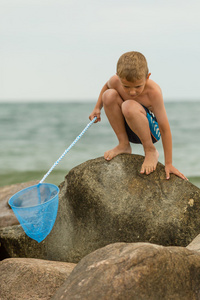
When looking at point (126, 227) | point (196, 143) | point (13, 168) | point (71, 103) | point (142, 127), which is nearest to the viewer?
point (126, 227)

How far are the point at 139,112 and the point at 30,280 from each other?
1686mm

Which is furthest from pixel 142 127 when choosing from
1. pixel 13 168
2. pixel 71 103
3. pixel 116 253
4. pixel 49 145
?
pixel 71 103

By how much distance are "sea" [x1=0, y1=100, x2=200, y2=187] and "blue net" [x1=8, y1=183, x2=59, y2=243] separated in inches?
180

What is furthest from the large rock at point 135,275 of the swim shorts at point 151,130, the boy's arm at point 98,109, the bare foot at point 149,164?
the boy's arm at point 98,109

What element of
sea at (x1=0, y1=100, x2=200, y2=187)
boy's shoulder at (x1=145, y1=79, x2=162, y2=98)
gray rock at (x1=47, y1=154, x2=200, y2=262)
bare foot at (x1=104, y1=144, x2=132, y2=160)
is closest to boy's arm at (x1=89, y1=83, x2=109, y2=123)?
bare foot at (x1=104, y1=144, x2=132, y2=160)

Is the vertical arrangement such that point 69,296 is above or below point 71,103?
above

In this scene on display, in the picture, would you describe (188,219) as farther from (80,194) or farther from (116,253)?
(116,253)

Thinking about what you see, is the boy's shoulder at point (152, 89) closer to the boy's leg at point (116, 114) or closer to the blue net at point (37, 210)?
the boy's leg at point (116, 114)

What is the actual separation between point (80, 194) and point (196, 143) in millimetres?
9867

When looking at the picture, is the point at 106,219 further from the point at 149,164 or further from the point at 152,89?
the point at 152,89

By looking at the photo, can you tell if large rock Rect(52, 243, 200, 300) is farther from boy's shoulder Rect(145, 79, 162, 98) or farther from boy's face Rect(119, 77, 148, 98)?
boy's shoulder Rect(145, 79, 162, 98)

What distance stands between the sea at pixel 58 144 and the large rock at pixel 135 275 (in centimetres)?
586

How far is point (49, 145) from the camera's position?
12641mm

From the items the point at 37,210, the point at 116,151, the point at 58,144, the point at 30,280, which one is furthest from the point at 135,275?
Result: the point at 58,144
